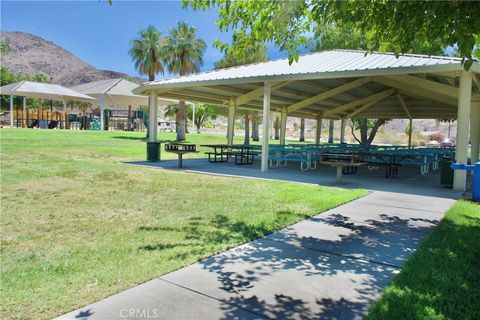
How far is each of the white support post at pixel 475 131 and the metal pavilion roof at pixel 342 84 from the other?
65cm

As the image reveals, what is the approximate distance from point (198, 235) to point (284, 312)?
2316mm

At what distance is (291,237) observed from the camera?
5359 mm

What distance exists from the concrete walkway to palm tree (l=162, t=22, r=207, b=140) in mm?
29965

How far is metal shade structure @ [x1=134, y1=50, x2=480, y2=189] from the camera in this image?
33.1ft

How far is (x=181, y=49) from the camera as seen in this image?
114 feet

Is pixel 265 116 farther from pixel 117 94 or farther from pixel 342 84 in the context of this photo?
pixel 117 94

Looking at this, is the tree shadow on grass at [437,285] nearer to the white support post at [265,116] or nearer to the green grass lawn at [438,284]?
the green grass lawn at [438,284]

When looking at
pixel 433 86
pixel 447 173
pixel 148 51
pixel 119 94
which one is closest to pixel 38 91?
pixel 119 94

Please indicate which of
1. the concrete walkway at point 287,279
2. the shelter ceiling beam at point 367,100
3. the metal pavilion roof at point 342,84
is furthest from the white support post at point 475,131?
the concrete walkway at point 287,279

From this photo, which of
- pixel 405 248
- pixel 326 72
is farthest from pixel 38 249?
pixel 326 72

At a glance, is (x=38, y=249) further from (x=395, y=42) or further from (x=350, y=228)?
(x=395, y=42)

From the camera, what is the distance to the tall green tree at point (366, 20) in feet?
13.8
